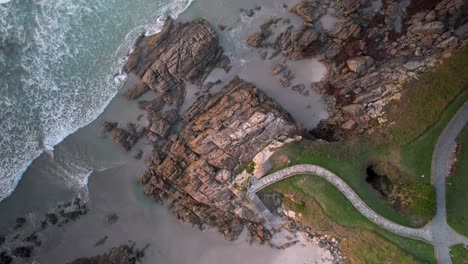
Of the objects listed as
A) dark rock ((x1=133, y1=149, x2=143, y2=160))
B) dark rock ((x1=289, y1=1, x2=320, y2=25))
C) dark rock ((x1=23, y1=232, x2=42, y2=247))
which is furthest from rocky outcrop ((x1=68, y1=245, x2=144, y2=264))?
dark rock ((x1=289, y1=1, x2=320, y2=25))

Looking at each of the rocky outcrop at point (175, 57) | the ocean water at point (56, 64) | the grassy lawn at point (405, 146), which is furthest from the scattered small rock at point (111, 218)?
the grassy lawn at point (405, 146)

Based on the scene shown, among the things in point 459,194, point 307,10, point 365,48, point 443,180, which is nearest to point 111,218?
point 307,10

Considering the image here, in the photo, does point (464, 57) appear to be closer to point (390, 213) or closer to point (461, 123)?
point (461, 123)

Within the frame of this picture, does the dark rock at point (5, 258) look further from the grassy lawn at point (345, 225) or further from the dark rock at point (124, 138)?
the grassy lawn at point (345, 225)

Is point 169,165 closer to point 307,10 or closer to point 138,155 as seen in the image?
point 138,155

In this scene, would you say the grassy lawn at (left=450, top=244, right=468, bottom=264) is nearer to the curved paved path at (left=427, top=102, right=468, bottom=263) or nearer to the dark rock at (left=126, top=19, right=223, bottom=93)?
the curved paved path at (left=427, top=102, right=468, bottom=263)

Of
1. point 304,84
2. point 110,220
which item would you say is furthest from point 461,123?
point 110,220

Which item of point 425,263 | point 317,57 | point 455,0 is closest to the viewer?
point 425,263
